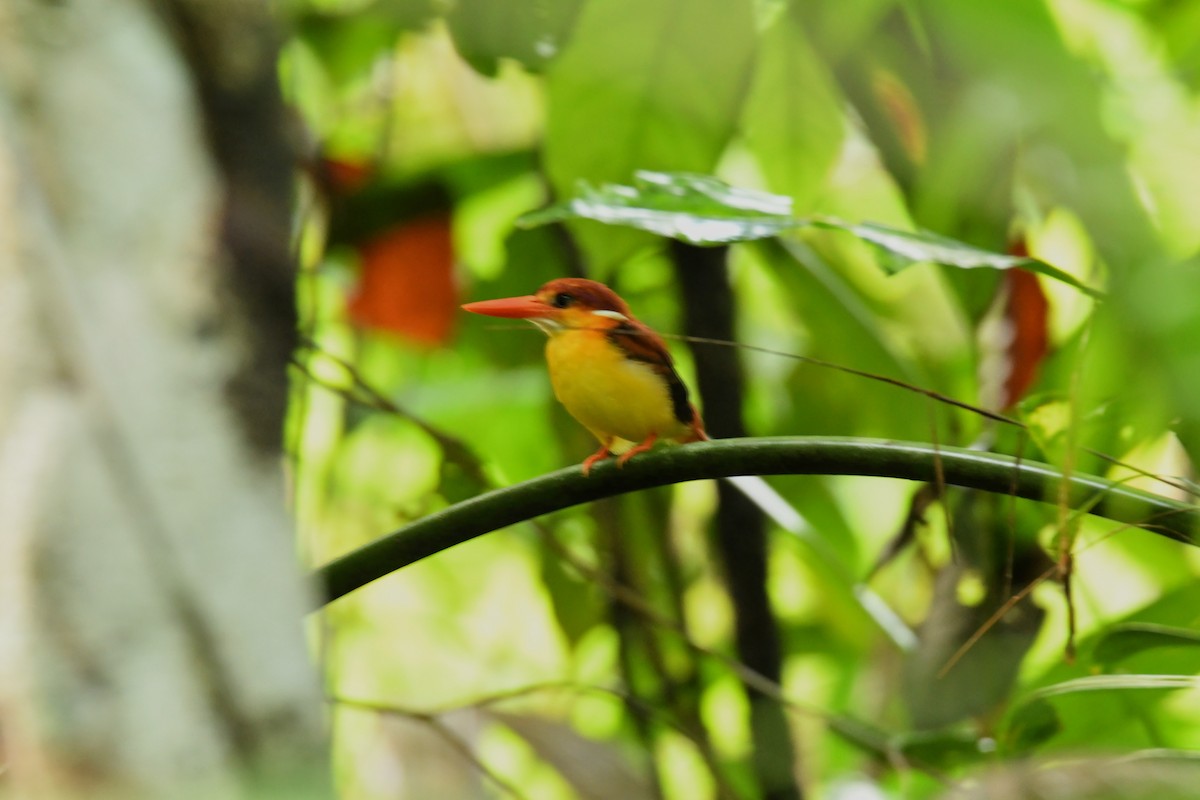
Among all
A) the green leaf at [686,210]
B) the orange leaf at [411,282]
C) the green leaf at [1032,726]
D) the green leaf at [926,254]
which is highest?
the green leaf at [926,254]

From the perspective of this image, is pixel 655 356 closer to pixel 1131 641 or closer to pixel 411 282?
pixel 1131 641

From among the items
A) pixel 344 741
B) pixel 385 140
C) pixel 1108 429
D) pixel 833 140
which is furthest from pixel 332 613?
pixel 1108 429

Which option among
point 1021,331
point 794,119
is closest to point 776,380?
point 1021,331

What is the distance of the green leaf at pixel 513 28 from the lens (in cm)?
116

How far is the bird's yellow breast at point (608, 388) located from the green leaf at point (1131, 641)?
1.10 feet

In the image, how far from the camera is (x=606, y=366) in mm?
938

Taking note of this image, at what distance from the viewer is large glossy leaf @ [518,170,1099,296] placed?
0.65 m

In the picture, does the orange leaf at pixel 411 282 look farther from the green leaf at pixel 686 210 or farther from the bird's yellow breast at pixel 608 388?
the green leaf at pixel 686 210

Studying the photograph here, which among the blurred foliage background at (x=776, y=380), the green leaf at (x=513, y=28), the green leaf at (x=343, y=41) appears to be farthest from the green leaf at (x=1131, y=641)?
the green leaf at (x=343, y=41)

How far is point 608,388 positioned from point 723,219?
0.26 m

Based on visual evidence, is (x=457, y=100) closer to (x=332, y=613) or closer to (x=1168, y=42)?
(x=332, y=613)

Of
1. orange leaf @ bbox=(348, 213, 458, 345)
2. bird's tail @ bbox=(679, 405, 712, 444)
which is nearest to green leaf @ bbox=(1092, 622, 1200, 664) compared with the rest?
bird's tail @ bbox=(679, 405, 712, 444)

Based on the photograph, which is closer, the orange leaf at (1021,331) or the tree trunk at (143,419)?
the tree trunk at (143,419)

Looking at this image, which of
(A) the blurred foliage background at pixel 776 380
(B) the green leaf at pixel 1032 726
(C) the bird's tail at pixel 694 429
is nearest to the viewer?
(A) the blurred foliage background at pixel 776 380
